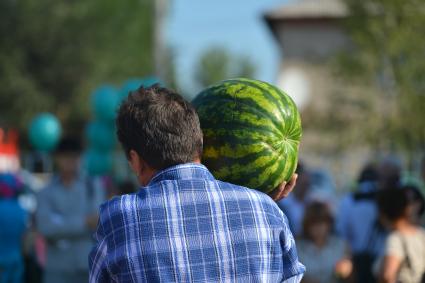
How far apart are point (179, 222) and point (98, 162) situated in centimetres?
1329

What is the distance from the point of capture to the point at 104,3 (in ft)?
132

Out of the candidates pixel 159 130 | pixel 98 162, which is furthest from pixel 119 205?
pixel 98 162

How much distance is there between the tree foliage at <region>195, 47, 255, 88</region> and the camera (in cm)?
8488

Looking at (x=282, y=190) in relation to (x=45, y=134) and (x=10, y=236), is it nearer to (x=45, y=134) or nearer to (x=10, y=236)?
(x=10, y=236)

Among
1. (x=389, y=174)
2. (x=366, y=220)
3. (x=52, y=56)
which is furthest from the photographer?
(x=52, y=56)

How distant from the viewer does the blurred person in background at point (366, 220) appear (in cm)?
728

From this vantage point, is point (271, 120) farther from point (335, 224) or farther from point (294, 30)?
point (294, 30)

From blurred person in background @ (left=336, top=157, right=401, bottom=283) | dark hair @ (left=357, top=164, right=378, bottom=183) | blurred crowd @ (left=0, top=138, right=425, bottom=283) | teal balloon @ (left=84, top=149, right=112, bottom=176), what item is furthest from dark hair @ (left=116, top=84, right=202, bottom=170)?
teal balloon @ (left=84, top=149, right=112, bottom=176)

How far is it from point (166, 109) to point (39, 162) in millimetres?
28534

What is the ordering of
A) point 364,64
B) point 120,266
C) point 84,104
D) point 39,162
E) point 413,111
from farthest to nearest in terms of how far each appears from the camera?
1. point 84,104
2. point 39,162
3. point 364,64
4. point 413,111
5. point 120,266

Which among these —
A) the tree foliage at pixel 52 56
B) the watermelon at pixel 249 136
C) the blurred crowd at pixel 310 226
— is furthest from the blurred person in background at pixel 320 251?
the tree foliage at pixel 52 56

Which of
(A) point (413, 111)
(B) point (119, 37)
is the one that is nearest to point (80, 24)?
(B) point (119, 37)

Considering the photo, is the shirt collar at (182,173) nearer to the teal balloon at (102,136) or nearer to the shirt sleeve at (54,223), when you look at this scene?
the shirt sleeve at (54,223)

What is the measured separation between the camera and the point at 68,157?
760cm
